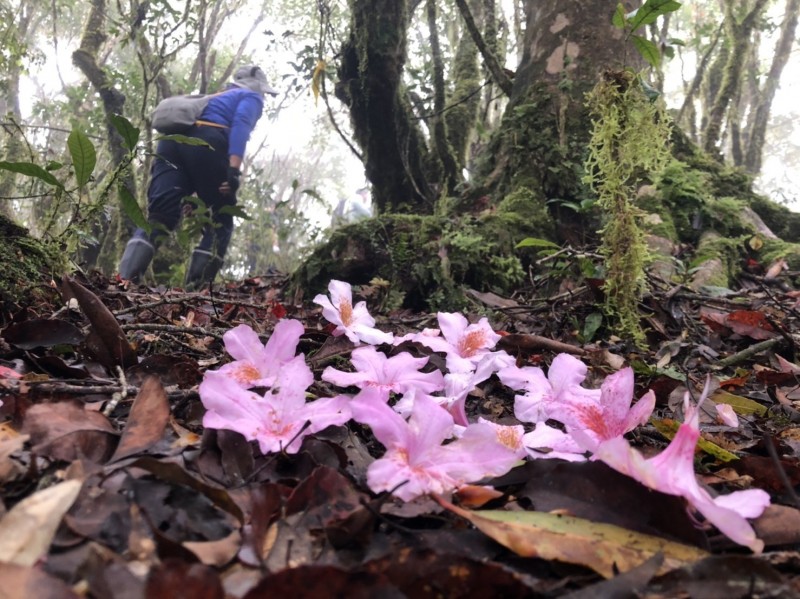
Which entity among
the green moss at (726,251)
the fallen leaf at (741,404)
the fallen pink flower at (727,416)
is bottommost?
the fallen leaf at (741,404)

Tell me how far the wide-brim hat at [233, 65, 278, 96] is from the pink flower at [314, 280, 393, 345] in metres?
5.27

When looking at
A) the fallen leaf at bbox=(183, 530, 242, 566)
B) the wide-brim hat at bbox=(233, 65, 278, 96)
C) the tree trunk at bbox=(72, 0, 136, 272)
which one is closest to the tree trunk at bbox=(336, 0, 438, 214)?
the wide-brim hat at bbox=(233, 65, 278, 96)

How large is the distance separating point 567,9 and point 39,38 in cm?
2626

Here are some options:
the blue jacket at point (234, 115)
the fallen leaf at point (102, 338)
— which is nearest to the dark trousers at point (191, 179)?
the blue jacket at point (234, 115)

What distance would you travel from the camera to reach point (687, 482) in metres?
0.68

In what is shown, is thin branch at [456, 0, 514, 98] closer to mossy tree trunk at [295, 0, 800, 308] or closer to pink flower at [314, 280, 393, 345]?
mossy tree trunk at [295, 0, 800, 308]

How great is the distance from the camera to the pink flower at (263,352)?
1104 millimetres

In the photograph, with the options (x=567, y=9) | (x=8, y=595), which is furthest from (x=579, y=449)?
(x=567, y=9)

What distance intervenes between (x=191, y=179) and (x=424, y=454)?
5280mm

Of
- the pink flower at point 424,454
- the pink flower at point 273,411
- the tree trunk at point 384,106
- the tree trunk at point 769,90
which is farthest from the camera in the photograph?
the tree trunk at point 769,90

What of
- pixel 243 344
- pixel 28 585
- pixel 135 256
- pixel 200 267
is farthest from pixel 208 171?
pixel 28 585

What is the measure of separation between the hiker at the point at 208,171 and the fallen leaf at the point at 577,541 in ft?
15.5

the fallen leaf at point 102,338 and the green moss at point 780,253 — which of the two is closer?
the fallen leaf at point 102,338

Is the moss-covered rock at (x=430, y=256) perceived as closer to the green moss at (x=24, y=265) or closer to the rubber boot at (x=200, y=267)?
the green moss at (x=24, y=265)
